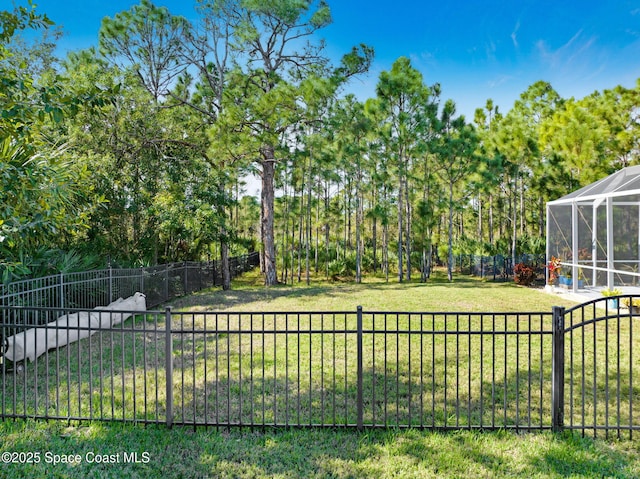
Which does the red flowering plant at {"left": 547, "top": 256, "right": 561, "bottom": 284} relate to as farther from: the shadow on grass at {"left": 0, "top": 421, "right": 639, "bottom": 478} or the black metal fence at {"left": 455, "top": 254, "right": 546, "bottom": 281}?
the shadow on grass at {"left": 0, "top": 421, "right": 639, "bottom": 478}

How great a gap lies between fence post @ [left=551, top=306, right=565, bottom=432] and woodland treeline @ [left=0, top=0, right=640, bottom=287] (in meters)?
→ 7.74

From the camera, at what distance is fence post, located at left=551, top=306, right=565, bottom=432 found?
3510 millimetres

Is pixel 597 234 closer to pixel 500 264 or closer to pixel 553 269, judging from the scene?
pixel 553 269

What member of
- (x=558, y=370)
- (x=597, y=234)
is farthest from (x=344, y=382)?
(x=597, y=234)

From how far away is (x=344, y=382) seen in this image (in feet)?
16.5

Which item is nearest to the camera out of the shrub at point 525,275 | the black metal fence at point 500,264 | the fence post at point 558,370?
the fence post at point 558,370

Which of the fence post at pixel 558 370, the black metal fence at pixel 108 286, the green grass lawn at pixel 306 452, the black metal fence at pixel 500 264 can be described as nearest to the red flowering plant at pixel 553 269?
the black metal fence at pixel 500 264

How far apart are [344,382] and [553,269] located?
10.9 meters

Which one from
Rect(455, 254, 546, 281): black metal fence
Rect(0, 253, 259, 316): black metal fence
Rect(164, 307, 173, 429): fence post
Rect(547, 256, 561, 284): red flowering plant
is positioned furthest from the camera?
Rect(455, 254, 546, 281): black metal fence

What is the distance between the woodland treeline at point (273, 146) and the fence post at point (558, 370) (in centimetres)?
774

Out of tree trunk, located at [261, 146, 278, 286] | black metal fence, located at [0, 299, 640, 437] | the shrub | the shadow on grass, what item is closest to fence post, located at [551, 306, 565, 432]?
black metal fence, located at [0, 299, 640, 437]

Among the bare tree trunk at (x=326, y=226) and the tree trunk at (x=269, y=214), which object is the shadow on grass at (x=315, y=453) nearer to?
the tree trunk at (x=269, y=214)

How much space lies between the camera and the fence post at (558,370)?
11.5ft

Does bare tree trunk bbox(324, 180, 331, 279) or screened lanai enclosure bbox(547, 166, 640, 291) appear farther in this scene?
bare tree trunk bbox(324, 180, 331, 279)
